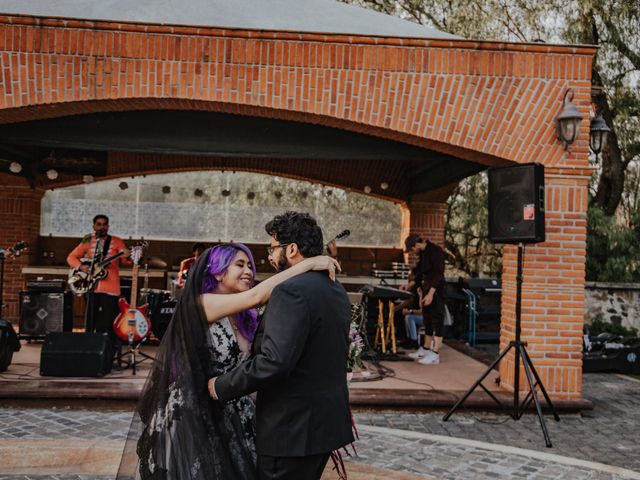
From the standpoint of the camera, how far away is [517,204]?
6.98 meters

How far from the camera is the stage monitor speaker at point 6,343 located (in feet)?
25.3

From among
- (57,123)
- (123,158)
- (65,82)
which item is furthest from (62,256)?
Answer: (65,82)

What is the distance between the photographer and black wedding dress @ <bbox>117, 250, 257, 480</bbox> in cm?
293

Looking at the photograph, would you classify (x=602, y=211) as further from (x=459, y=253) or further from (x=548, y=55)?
(x=548, y=55)

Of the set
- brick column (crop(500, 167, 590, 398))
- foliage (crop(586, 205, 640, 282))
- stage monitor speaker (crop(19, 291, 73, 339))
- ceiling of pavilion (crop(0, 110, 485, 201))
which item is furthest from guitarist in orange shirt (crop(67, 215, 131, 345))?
foliage (crop(586, 205, 640, 282))

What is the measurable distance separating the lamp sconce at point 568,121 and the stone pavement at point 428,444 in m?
2.91

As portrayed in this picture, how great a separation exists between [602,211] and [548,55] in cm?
924

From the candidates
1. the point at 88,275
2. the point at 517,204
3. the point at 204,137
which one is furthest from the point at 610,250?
the point at 88,275

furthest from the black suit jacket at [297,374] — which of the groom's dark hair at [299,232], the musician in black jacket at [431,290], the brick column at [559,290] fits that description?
the musician in black jacket at [431,290]

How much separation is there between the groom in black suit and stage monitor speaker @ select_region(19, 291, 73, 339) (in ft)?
27.0

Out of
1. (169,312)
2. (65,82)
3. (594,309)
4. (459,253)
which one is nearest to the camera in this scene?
(65,82)

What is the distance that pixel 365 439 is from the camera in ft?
19.7

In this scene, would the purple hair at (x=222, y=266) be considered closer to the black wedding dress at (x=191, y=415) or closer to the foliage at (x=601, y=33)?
the black wedding dress at (x=191, y=415)

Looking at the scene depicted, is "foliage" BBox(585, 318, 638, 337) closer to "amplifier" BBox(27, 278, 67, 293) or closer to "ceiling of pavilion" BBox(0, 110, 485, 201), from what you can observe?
"ceiling of pavilion" BBox(0, 110, 485, 201)
